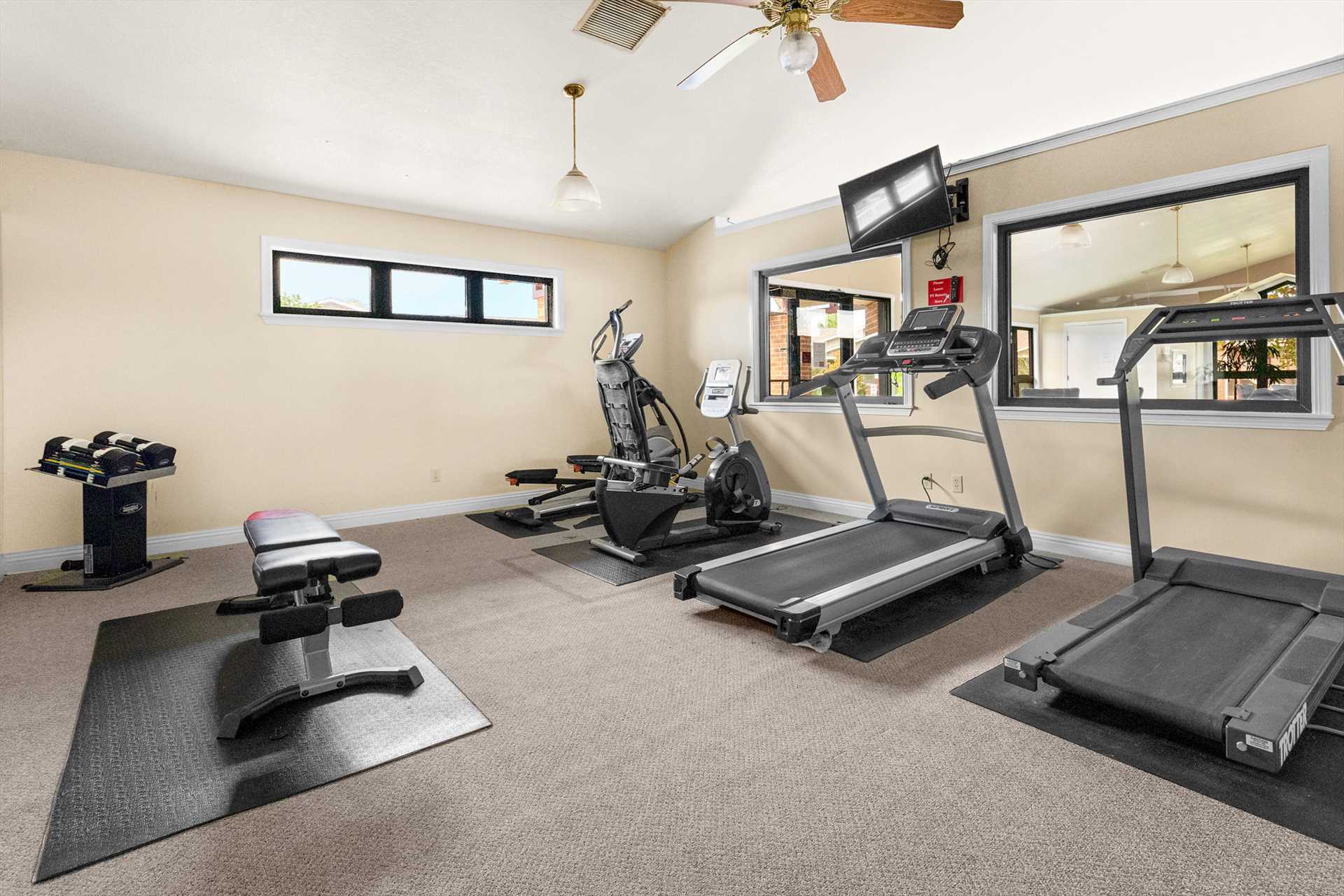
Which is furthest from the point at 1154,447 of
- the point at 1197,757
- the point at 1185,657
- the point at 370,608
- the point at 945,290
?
the point at 370,608

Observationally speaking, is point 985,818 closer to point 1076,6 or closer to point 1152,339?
point 1152,339

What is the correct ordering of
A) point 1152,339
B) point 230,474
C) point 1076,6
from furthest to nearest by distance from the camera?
1. point 230,474
2. point 1076,6
3. point 1152,339

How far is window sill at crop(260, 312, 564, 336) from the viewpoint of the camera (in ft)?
16.2

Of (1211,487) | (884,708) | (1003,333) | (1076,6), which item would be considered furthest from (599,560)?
(1076,6)

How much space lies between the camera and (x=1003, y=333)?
172 inches

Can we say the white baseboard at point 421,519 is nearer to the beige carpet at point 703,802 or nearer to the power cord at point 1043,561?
the power cord at point 1043,561

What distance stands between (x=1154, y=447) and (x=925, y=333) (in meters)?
1.55

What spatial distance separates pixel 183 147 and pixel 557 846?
15.6 ft

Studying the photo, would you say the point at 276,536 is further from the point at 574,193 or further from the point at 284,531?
the point at 574,193

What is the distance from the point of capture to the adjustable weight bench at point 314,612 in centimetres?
209

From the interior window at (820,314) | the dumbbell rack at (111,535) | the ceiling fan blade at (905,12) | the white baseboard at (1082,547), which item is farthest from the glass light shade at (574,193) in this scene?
the white baseboard at (1082,547)

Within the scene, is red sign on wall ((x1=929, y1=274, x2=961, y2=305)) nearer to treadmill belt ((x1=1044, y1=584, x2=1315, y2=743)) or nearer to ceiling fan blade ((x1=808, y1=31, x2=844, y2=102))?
ceiling fan blade ((x1=808, y1=31, x2=844, y2=102))

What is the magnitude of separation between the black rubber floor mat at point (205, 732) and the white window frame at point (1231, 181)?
154 inches

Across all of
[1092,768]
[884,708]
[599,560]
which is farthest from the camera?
[599,560]
